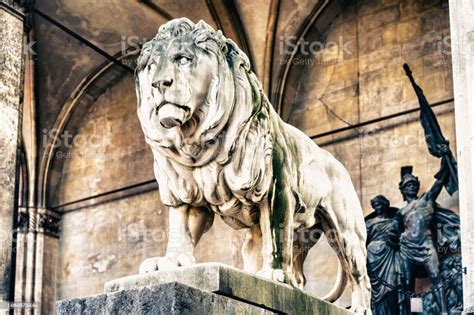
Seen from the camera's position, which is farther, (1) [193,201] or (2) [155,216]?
(2) [155,216]

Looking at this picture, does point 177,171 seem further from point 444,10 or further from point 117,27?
point 117,27

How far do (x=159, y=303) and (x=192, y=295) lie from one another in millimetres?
172

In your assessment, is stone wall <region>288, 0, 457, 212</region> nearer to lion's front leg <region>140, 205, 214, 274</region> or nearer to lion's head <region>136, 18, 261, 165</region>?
lion's front leg <region>140, 205, 214, 274</region>

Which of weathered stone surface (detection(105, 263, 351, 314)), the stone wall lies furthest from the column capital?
weathered stone surface (detection(105, 263, 351, 314))

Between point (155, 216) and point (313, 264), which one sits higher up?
point (155, 216)

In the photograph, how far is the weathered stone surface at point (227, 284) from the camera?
18.6 feet

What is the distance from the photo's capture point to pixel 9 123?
13.3m

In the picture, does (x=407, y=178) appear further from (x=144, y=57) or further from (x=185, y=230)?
(x=144, y=57)

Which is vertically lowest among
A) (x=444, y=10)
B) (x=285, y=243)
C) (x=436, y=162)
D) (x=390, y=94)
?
(x=285, y=243)

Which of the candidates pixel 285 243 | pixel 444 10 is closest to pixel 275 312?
pixel 285 243

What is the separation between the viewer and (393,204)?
624 inches

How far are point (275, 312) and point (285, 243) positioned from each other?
1.69ft

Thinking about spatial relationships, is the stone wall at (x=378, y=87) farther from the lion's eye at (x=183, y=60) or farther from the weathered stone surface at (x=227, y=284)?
the lion's eye at (x=183, y=60)

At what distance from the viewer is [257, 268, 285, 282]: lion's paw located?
616 cm
